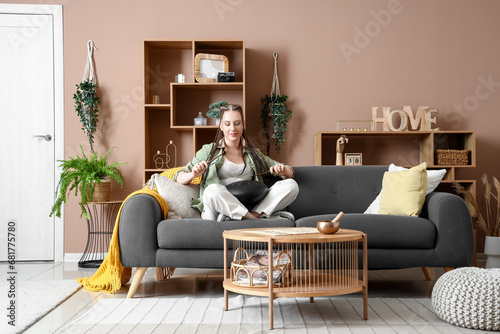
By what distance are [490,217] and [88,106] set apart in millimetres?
3646

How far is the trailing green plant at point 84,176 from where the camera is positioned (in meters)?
4.06

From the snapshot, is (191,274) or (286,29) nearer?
(191,274)

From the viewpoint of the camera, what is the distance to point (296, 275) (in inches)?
103

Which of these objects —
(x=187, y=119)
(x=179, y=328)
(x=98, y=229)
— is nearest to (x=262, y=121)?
(x=187, y=119)

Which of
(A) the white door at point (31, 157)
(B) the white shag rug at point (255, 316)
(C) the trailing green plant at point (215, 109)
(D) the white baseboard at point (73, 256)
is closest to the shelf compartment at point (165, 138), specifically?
(C) the trailing green plant at point (215, 109)

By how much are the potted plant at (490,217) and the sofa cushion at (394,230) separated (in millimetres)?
1323

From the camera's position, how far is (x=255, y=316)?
246cm

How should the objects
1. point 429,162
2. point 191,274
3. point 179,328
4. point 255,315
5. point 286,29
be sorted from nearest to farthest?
point 179,328
point 255,315
point 191,274
point 429,162
point 286,29

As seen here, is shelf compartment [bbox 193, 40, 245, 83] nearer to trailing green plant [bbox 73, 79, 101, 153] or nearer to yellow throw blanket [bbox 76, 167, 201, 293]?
trailing green plant [bbox 73, 79, 101, 153]

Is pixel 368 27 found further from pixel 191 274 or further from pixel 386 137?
pixel 191 274

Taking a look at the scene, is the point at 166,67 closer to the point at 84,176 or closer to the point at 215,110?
the point at 215,110

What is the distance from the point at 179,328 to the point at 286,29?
10.0ft

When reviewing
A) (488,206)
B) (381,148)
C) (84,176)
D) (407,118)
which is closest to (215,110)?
(84,176)

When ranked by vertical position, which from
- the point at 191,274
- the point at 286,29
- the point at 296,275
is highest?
the point at 286,29
